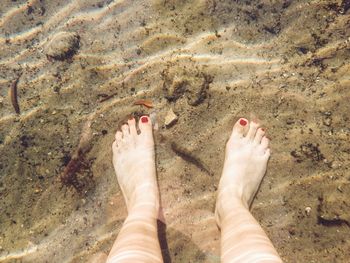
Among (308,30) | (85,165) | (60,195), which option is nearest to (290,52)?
(308,30)

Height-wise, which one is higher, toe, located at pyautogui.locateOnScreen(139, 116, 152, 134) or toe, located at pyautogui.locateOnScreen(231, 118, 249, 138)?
toe, located at pyautogui.locateOnScreen(139, 116, 152, 134)

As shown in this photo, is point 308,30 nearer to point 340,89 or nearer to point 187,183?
point 340,89

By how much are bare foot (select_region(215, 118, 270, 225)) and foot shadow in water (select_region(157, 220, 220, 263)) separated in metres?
0.35

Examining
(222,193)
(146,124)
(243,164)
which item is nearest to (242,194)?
(222,193)

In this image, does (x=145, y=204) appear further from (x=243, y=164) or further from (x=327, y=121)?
(x=327, y=121)

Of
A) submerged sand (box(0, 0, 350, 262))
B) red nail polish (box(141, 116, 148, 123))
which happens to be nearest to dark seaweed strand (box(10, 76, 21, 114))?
submerged sand (box(0, 0, 350, 262))

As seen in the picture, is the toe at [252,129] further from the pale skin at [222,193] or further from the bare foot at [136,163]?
the bare foot at [136,163]

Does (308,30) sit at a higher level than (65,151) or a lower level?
higher

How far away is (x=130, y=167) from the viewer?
11.0 ft

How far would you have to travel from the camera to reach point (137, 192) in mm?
3143

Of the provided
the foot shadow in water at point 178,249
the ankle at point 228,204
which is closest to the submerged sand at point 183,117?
the foot shadow in water at point 178,249

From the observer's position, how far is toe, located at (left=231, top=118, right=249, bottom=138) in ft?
10.6

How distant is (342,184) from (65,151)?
8.20ft

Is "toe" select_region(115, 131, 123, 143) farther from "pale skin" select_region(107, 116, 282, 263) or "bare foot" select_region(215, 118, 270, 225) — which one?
"bare foot" select_region(215, 118, 270, 225)
